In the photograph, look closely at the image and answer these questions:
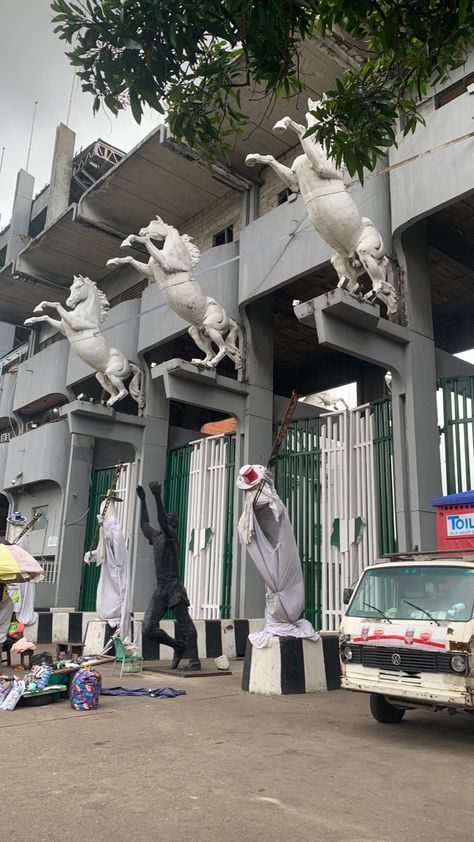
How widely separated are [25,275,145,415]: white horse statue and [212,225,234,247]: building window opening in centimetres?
326

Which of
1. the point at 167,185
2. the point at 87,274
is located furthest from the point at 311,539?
the point at 87,274

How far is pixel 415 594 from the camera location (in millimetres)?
6207

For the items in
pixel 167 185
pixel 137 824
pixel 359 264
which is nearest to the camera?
pixel 137 824

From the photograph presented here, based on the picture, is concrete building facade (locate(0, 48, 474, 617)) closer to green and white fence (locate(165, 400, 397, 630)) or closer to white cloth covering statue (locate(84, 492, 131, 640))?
green and white fence (locate(165, 400, 397, 630))

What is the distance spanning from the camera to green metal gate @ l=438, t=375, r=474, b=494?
10.4 metres

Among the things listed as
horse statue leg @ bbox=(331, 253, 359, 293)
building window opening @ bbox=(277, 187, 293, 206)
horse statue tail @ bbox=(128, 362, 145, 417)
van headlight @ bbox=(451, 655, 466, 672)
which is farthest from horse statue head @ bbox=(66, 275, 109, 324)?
van headlight @ bbox=(451, 655, 466, 672)

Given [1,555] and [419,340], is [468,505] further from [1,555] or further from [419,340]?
[1,555]

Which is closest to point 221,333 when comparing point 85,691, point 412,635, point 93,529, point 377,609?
point 93,529

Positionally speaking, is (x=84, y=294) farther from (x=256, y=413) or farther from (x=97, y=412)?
(x=256, y=413)

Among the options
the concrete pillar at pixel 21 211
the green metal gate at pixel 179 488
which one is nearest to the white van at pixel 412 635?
the green metal gate at pixel 179 488

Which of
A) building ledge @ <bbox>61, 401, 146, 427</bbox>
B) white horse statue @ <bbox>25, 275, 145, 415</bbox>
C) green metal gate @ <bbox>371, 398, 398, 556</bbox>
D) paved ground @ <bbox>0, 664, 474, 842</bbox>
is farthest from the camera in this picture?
white horse statue @ <bbox>25, 275, 145, 415</bbox>

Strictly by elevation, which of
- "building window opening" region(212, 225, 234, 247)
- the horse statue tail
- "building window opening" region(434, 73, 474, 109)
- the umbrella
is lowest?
the umbrella

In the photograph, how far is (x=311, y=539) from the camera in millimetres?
12719

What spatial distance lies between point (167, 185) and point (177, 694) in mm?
12212
